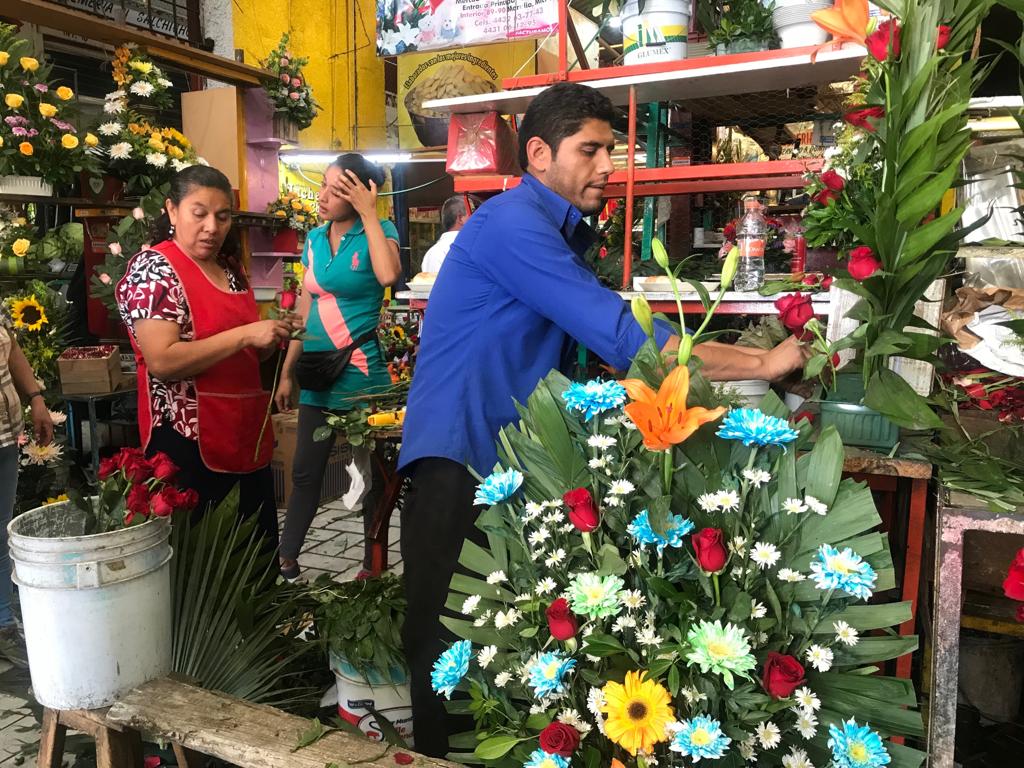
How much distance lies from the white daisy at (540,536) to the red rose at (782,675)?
0.31 meters

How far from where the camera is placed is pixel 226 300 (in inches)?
103

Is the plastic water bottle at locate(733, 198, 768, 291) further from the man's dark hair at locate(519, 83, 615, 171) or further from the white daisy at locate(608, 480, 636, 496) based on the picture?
the white daisy at locate(608, 480, 636, 496)

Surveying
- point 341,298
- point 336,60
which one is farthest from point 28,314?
point 336,60

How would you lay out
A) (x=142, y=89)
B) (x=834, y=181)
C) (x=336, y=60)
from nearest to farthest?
1. (x=834, y=181)
2. (x=142, y=89)
3. (x=336, y=60)

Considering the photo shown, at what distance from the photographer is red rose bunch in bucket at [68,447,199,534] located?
1.59 m

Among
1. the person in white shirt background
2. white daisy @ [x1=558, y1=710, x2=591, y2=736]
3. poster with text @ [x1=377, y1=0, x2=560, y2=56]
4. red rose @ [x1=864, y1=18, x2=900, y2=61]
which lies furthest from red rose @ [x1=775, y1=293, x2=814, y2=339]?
poster with text @ [x1=377, y1=0, x2=560, y2=56]

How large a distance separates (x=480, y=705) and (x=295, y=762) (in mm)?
461

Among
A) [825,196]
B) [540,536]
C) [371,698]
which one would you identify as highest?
[825,196]

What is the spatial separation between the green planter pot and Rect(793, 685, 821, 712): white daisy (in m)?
1.08

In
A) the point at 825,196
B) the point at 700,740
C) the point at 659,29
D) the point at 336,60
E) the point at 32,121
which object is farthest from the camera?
the point at 336,60

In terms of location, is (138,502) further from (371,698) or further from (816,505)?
(816,505)

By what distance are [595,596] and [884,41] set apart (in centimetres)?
100

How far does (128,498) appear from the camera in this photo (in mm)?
1594

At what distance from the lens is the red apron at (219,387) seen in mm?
2506
